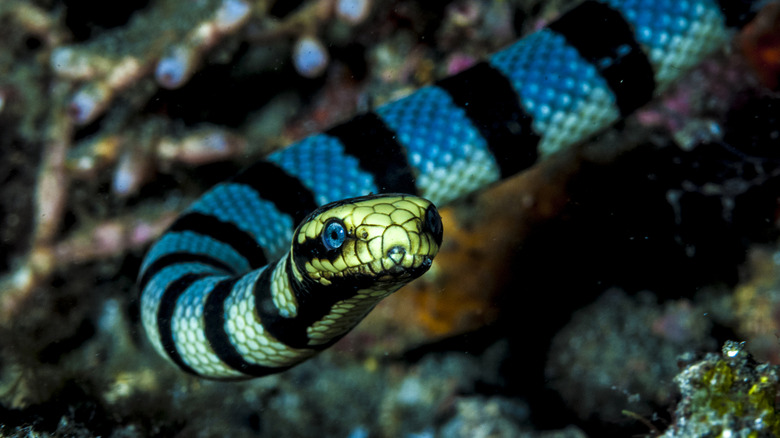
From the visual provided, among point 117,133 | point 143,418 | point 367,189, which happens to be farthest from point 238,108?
point 143,418

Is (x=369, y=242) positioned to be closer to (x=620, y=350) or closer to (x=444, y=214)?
(x=444, y=214)

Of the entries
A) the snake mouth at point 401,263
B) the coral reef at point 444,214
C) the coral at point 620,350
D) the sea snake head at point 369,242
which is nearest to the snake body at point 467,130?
the coral reef at point 444,214

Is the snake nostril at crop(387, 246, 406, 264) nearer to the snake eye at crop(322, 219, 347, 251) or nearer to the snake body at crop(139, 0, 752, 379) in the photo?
the snake eye at crop(322, 219, 347, 251)

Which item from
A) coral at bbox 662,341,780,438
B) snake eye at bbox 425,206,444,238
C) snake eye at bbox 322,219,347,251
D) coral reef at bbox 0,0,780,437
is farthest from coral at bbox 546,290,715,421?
snake eye at bbox 322,219,347,251

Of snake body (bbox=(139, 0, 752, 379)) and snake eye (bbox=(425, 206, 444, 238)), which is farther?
snake body (bbox=(139, 0, 752, 379))

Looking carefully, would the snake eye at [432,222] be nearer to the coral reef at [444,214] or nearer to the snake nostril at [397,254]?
the snake nostril at [397,254]

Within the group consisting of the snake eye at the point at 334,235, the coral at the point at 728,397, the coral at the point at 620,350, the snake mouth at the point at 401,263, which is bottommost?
the coral at the point at 620,350

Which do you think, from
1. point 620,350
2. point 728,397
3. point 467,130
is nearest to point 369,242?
point 728,397
